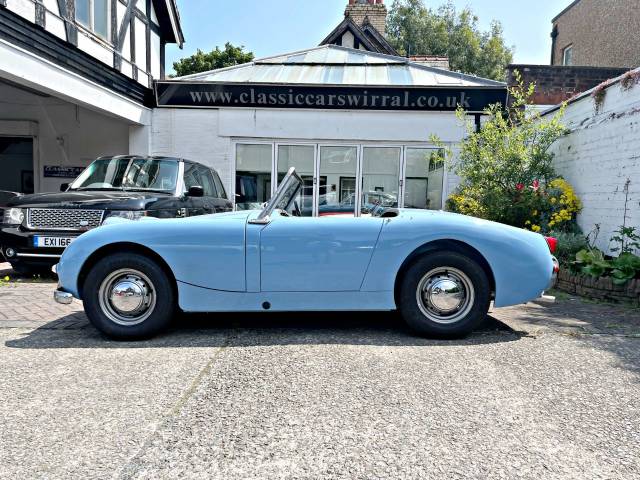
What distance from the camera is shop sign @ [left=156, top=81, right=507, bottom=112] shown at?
34.7ft

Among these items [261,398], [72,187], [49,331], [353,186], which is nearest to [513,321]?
[261,398]

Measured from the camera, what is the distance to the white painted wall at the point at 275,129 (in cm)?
1082

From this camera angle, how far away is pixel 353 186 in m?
11.3

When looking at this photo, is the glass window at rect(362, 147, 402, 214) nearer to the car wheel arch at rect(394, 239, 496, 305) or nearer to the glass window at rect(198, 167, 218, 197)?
the glass window at rect(198, 167, 218, 197)

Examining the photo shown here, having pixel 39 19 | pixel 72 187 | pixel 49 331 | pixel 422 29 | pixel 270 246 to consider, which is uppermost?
pixel 422 29

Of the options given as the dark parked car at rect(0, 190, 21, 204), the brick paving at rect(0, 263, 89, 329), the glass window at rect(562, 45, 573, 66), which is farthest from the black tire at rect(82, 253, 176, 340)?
the glass window at rect(562, 45, 573, 66)

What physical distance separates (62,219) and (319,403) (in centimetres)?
467

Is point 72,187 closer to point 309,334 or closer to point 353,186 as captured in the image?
point 309,334

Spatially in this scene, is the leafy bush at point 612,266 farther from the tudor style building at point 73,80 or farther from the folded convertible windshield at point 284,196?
the tudor style building at point 73,80

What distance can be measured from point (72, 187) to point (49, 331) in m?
3.30

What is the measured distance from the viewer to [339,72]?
464 inches

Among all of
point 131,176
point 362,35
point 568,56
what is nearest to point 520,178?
point 131,176

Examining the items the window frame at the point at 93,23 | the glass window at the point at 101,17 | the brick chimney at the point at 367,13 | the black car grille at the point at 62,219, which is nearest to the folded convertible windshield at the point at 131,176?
the black car grille at the point at 62,219

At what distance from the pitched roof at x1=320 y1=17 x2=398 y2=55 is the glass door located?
32.7 ft
